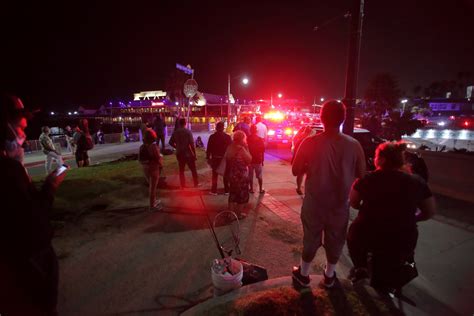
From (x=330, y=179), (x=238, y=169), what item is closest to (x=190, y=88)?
(x=238, y=169)

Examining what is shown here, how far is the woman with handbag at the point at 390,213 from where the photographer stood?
292 cm

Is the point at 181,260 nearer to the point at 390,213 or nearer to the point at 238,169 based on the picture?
the point at 238,169

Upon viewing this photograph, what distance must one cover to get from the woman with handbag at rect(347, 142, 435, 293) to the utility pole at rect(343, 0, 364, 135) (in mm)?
2299

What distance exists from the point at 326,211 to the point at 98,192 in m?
6.90

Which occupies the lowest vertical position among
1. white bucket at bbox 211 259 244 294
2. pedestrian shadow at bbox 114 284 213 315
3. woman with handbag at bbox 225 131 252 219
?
pedestrian shadow at bbox 114 284 213 315

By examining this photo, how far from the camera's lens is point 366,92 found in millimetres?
33188

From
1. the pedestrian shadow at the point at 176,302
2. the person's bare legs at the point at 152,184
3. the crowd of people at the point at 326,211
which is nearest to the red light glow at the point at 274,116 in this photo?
the person's bare legs at the point at 152,184

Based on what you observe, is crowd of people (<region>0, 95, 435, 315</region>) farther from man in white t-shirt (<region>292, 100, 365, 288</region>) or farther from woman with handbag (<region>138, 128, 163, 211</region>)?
woman with handbag (<region>138, 128, 163, 211</region>)

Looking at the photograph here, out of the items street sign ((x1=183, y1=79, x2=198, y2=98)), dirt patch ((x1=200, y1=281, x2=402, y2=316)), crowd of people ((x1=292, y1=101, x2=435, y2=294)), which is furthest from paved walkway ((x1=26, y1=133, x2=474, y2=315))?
street sign ((x1=183, y1=79, x2=198, y2=98))

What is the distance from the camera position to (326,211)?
9.77ft

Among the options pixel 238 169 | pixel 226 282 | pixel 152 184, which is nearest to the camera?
pixel 226 282

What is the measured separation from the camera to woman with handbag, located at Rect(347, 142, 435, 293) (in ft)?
9.59

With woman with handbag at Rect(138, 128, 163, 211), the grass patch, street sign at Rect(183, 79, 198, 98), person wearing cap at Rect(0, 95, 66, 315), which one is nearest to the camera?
person wearing cap at Rect(0, 95, 66, 315)

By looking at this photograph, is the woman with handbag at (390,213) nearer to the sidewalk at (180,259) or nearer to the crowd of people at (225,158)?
the sidewalk at (180,259)
